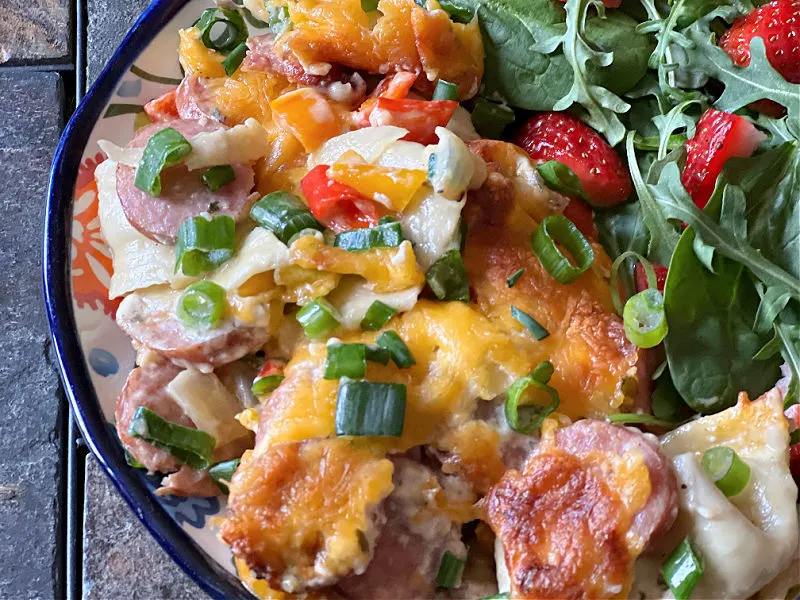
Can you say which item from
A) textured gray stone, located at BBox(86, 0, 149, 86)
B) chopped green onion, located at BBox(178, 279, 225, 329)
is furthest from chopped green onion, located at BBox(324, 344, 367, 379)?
textured gray stone, located at BBox(86, 0, 149, 86)

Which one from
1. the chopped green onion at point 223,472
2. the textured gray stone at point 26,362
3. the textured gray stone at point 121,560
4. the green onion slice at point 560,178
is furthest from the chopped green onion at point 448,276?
the textured gray stone at point 26,362

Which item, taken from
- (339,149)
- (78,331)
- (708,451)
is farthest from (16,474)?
(708,451)

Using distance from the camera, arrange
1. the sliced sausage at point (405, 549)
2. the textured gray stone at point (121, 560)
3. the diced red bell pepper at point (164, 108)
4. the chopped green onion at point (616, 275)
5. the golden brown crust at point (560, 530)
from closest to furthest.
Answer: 1. the golden brown crust at point (560, 530)
2. the sliced sausage at point (405, 549)
3. the chopped green onion at point (616, 275)
4. the diced red bell pepper at point (164, 108)
5. the textured gray stone at point (121, 560)

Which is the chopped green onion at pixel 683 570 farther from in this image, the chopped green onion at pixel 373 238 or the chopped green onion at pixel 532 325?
the chopped green onion at pixel 373 238

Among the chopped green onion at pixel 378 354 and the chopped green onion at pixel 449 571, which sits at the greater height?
the chopped green onion at pixel 378 354

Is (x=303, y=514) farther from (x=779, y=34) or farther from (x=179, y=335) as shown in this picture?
(x=779, y=34)

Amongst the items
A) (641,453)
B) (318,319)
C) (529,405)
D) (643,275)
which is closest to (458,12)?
(643,275)
